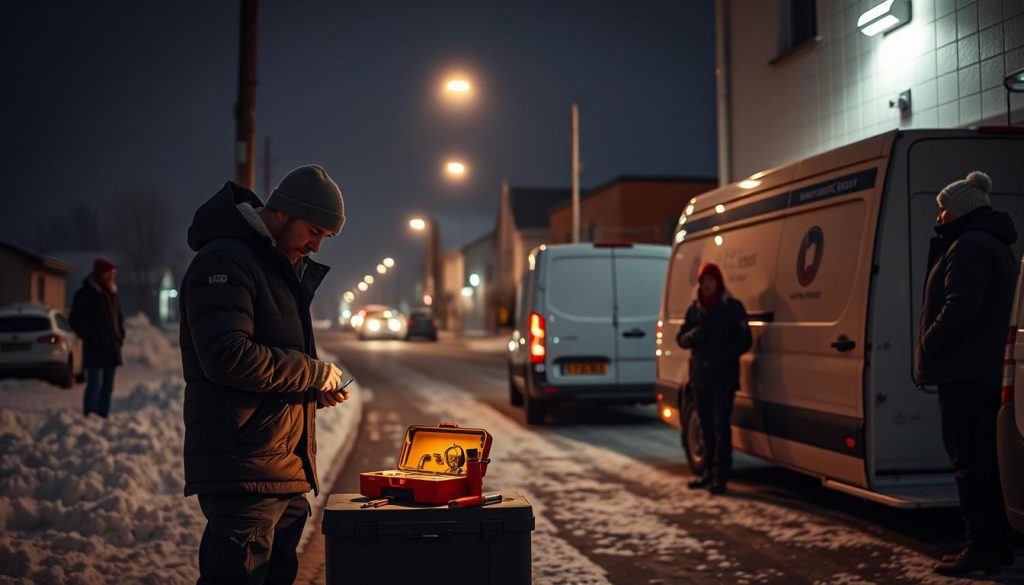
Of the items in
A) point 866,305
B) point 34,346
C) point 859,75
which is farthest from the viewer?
point 34,346

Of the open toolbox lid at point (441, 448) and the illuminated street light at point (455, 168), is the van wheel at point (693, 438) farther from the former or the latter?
the illuminated street light at point (455, 168)

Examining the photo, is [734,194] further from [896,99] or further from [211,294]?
[211,294]

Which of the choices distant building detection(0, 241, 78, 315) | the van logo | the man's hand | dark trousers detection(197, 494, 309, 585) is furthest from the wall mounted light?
distant building detection(0, 241, 78, 315)

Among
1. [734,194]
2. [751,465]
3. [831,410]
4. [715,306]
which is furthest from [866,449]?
[751,465]

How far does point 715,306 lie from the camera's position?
8133 millimetres

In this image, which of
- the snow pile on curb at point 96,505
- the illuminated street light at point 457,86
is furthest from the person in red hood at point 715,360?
the illuminated street light at point 457,86

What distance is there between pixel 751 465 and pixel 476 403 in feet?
24.3

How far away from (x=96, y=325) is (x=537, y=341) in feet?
17.5

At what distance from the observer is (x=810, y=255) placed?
720cm

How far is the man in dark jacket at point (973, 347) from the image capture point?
217 inches

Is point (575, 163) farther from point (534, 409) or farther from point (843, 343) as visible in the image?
point (843, 343)

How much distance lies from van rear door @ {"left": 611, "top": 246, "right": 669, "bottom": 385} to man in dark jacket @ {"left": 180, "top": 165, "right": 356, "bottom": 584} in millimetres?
9448

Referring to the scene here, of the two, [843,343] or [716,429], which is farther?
[716,429]

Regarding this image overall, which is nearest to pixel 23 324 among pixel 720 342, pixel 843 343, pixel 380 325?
pixel 720 342
